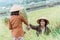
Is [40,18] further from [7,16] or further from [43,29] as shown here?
[7,16]

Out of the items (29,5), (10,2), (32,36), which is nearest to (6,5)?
(10,2)

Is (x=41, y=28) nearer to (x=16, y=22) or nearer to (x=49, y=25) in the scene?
(x=49, y=25)

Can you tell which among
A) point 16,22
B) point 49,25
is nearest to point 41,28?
point 49,25

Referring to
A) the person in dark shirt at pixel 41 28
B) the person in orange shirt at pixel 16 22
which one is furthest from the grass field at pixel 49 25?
the person in orange shirt at pixel 16 22

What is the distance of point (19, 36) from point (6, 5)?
0.54m

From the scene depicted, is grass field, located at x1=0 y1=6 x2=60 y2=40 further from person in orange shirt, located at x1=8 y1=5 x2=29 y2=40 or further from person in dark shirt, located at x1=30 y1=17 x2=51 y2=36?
person in orange shirt, located at x1=8 y1=5 x2=29 y2=40

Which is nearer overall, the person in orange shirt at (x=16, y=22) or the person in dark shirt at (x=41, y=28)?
the person in orange shirt at (x=16, y=22)

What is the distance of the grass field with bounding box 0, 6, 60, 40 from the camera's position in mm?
2879

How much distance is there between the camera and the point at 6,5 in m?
2.97

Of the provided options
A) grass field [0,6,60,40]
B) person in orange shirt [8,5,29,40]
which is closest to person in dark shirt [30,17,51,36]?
grass field [0,6,60,40]

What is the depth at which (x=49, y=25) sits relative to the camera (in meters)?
2.92

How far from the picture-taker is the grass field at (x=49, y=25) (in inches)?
113

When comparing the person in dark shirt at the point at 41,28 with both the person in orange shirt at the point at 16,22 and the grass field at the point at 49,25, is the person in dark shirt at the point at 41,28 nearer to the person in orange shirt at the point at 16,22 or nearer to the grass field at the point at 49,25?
the grass field at the point at 49,25

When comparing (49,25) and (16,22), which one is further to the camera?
(49,25)
